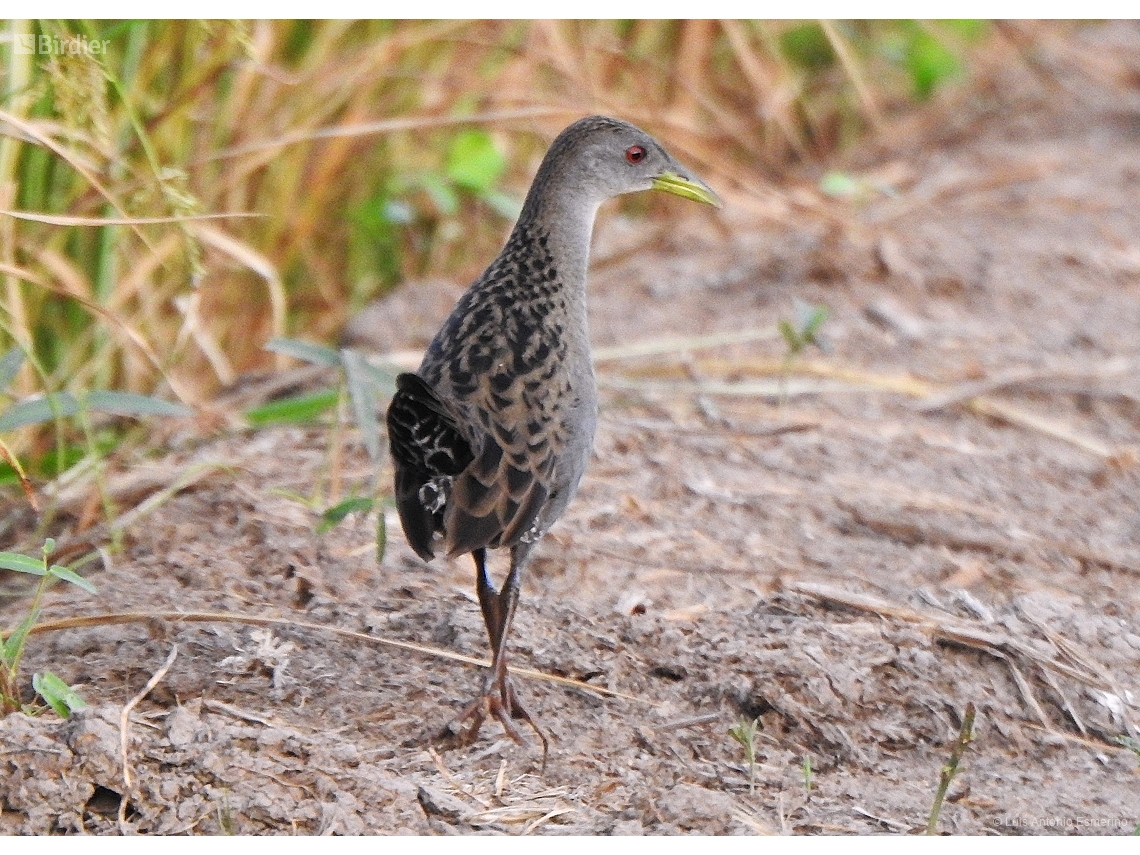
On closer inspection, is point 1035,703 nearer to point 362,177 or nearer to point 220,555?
point 220,555

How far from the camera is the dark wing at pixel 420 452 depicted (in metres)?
2.70

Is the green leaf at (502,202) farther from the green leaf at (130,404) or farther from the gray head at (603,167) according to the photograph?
the green leaf at (130,404)

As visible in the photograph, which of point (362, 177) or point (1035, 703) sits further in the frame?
point (362, 177)

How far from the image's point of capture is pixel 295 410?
4023 mm

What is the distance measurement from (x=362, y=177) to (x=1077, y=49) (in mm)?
3891

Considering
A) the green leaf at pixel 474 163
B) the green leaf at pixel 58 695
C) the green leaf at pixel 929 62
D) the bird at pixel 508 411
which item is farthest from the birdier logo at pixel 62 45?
the green leaf at pixel 929 62

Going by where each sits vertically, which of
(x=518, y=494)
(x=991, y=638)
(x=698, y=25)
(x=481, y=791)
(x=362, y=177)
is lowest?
(x=481, y=791)

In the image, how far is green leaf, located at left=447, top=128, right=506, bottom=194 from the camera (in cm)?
564

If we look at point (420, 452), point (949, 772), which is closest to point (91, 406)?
point (420, 452)

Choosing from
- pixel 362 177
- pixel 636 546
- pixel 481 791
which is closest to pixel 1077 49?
pixel 362 177

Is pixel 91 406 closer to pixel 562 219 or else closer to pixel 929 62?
pixel 562 219

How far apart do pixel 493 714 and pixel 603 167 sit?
128 centimetres

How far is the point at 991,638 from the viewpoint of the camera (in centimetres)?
305

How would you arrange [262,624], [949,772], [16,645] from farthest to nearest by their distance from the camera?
[262,624] → [16,645] → [949,772]
